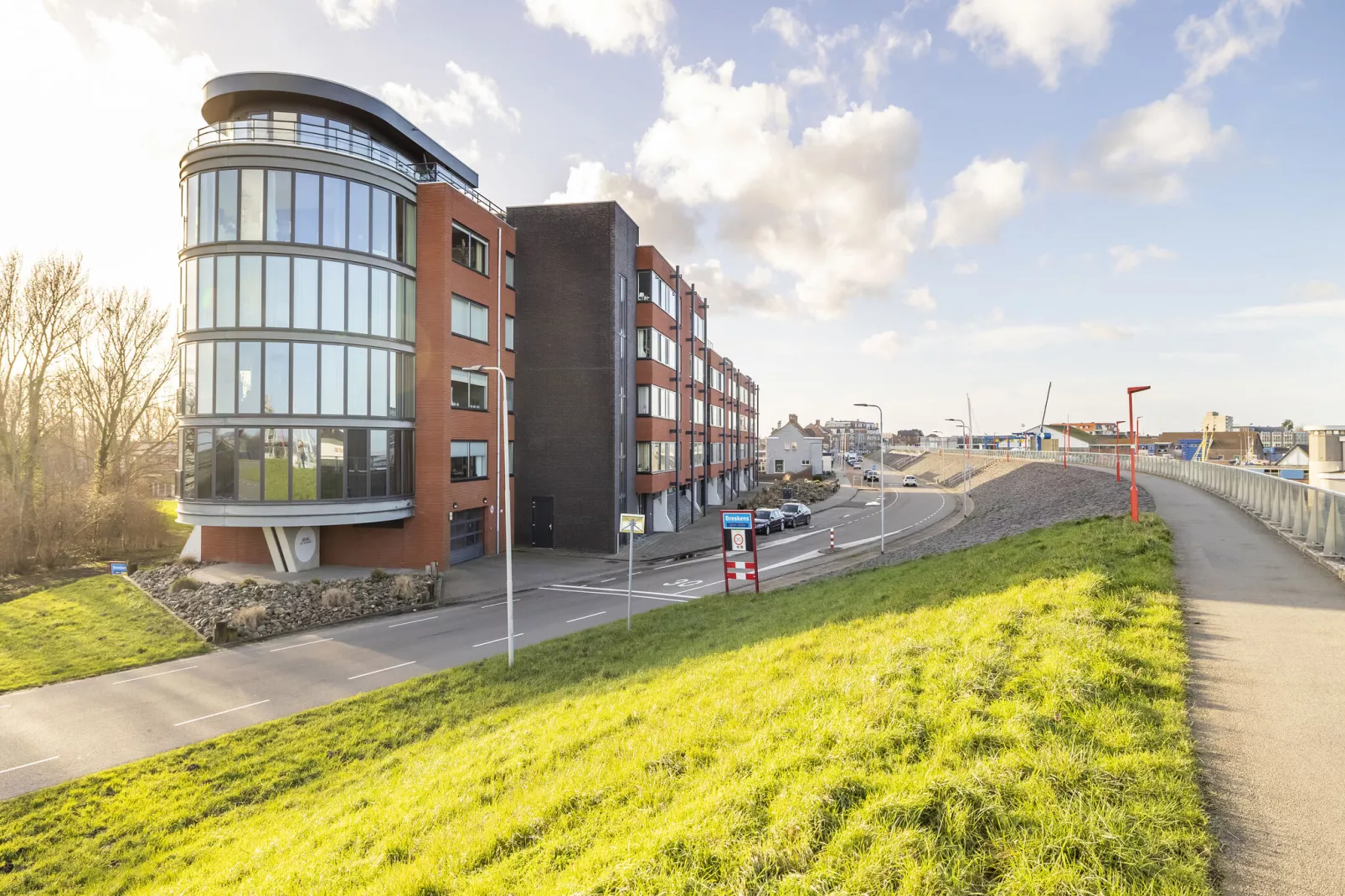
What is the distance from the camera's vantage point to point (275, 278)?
25.4 meters

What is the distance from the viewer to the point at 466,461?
3047 centimetres

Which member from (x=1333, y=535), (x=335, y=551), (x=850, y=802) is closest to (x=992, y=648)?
(x=850, y=802)

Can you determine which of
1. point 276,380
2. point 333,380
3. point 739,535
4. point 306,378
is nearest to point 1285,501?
point 739,535

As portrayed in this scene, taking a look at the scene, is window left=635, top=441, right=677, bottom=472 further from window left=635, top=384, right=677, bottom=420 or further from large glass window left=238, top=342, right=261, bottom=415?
large glass window left=238, top=342, right=261, bottom=415

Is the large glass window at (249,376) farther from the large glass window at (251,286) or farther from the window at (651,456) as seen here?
the window at (651,456)

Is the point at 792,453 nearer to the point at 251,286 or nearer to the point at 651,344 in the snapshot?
the point at 651,344

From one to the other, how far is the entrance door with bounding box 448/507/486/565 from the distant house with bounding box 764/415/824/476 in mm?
65014

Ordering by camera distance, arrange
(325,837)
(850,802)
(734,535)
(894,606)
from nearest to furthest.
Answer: (850,802) → (325,837) → (894,606) → (734,535)

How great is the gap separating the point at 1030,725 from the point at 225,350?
96.6 ft

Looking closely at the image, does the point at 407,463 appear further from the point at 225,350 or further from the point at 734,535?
the point at 734,535

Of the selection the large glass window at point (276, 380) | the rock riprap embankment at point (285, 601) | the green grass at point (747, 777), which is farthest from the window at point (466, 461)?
the green grass at point (747, 777)

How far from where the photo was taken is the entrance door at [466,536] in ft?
97.0

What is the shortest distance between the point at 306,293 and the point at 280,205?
3563 millimetres

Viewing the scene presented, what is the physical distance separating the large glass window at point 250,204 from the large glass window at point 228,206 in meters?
0.24
